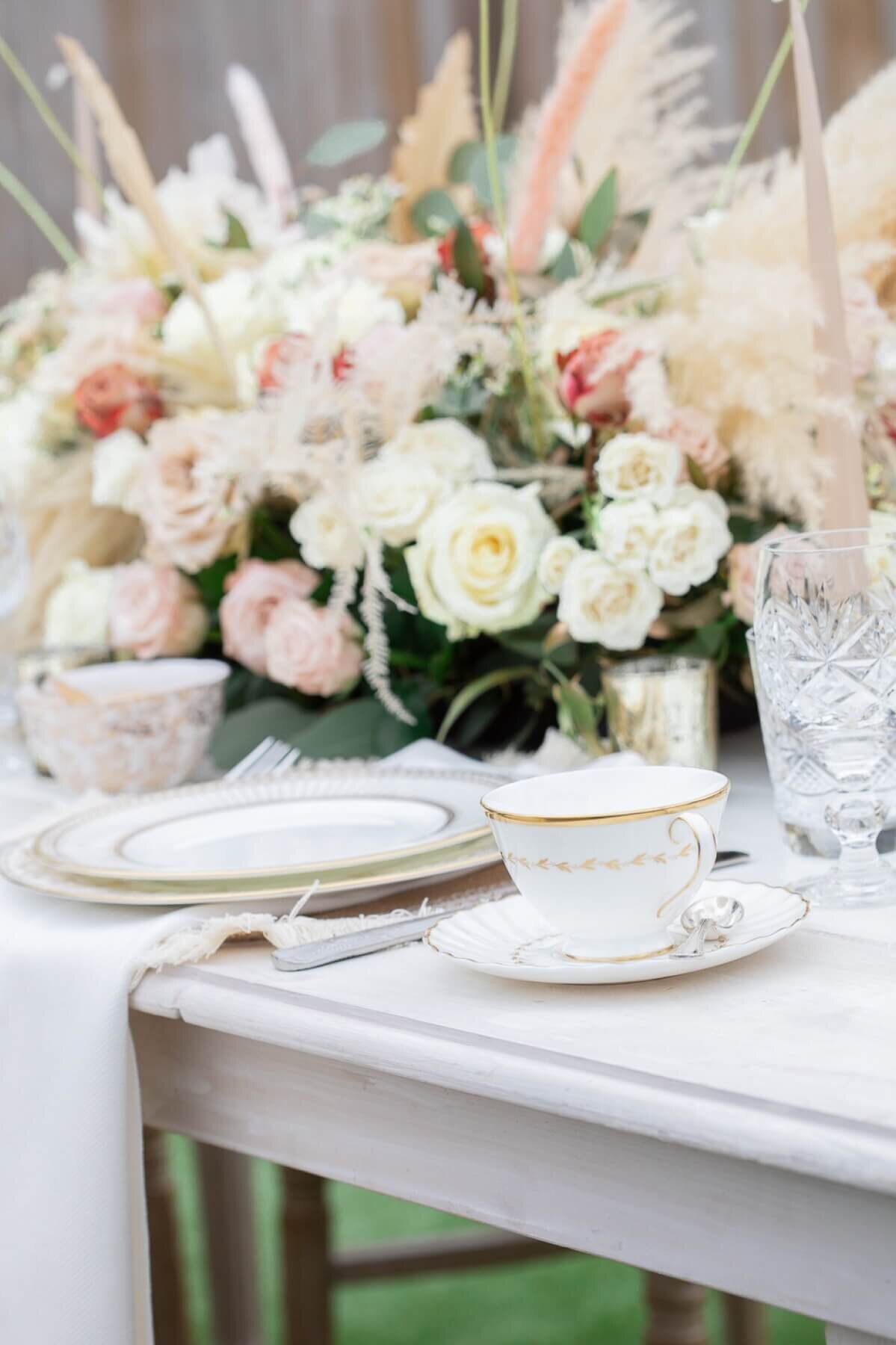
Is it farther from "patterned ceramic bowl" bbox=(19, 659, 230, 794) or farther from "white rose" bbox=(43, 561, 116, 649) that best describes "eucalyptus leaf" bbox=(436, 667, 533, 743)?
"white rose" bbox=(43, 561, 116, 649)

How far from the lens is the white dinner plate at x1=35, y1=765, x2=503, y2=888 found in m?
0.73

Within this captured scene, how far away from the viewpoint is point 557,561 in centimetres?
97

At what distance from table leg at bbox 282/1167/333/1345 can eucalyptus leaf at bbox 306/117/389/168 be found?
0.97 m

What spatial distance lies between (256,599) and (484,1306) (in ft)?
4.79

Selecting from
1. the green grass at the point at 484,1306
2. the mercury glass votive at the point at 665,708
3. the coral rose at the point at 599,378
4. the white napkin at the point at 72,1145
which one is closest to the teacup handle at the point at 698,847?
the white napkin at the point at 72,1145

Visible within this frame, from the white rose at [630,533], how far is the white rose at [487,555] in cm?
6

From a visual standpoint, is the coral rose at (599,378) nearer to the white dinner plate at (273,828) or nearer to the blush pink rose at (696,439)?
the blush pink rose at (696,439)

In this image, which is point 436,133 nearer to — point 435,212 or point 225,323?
point 435,212

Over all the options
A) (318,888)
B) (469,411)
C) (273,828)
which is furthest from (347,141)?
(318,888)

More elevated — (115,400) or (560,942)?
(115,400)

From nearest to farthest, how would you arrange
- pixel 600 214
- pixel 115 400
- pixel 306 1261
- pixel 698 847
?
pixel 698 847 < pixel 600 214 < pixel 115 400 < pixel 306 1261

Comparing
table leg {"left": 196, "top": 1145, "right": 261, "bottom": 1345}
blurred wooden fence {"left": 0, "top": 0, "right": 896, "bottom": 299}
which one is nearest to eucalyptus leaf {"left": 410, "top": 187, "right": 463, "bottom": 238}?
table leg {"left": 196, "top": 1145, "right": 261, "bottom": 1345}

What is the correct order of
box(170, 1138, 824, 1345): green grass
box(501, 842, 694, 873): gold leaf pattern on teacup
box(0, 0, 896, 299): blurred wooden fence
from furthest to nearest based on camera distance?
1. box(0, 0, 896, 299): blurred wooden fence
2. box(170, 1138, 824, 1345): green grass
3. box(501, 842, 694, 873): gold leaf pattern on teacup

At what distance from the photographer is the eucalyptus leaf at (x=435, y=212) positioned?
52.3 inches
